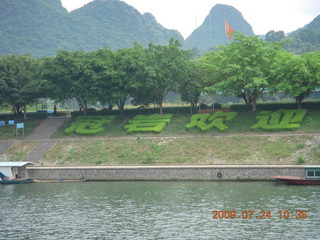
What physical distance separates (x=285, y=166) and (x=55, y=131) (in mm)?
37366

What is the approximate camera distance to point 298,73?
58156mm

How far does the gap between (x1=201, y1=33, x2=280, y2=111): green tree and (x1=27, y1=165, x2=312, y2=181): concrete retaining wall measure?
16.8m

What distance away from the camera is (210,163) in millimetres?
50594

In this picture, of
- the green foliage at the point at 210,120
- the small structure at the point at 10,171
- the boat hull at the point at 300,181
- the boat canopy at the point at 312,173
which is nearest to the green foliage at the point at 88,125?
the green foliage at the point at 210,120

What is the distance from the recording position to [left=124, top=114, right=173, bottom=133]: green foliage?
62.5 meters

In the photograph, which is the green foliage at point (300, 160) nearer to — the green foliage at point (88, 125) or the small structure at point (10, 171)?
the green foliage at point (88, 125)

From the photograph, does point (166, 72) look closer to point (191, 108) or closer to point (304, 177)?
point (191, 108)

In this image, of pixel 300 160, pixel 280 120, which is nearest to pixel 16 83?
pixel 280 120

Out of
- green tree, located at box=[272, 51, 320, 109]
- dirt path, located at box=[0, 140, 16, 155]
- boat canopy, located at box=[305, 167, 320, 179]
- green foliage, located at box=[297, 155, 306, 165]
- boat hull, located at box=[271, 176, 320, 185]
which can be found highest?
green tree, located at box=[272, 51, 320, 109]

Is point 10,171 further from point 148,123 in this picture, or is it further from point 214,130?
point 214,130

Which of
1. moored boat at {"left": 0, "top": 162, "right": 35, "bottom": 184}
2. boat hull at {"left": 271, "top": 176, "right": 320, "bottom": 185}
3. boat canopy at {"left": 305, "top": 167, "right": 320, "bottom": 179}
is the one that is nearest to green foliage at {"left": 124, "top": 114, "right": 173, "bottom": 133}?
moored boat at {"left": 0, "top": 162, "right": 35, "bottom": 184}

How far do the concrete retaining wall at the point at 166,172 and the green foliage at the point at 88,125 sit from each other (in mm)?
13519

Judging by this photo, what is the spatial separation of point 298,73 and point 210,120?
13.7 metres

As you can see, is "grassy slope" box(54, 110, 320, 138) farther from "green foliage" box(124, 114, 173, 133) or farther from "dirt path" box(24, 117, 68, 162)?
"dirt path" box(24, 117, 68, 162)
